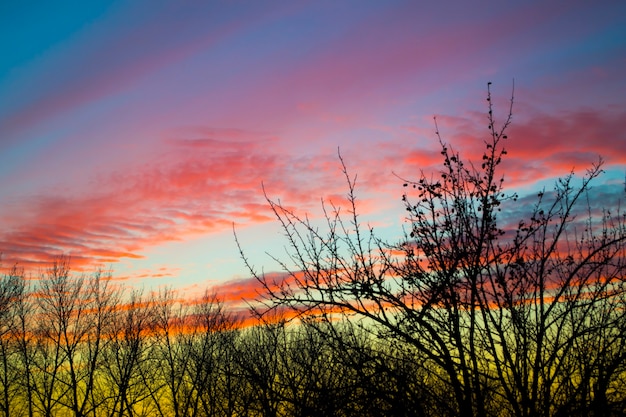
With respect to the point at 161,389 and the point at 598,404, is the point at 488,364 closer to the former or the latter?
the point at 598,404

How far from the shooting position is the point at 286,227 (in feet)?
20.4

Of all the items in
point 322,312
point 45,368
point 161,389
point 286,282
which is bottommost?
point 161,389

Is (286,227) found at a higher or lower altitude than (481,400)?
higher

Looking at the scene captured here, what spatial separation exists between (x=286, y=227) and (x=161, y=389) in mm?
58079

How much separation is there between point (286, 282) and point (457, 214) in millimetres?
2287

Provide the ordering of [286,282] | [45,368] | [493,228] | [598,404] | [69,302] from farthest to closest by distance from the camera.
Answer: [45,368]
[69,302]
[286,282]
[493,228]
[598,404]

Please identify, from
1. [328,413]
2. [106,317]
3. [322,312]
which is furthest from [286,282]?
[106,317]

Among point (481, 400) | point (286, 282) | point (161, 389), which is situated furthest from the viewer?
point (161, 389)

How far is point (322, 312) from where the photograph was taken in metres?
5.82

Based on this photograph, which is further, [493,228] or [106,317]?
[106,317]

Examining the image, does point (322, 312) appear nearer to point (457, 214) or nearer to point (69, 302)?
point (457, 214)

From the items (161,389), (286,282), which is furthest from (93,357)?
(286,282)

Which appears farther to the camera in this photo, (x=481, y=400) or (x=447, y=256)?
(x=447, y=256)

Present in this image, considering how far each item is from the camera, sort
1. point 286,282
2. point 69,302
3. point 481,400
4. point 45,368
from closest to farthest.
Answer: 1. point 481,400
2. point 286,282
3. point 69,302
4. point 45,368
